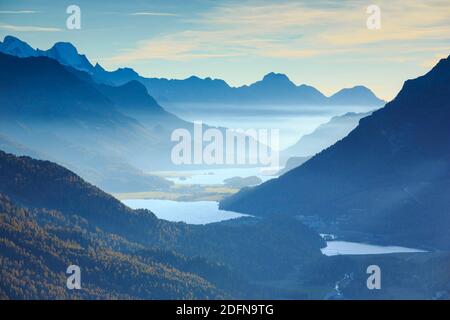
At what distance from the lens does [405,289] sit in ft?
655

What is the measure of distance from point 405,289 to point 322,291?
16.3 m

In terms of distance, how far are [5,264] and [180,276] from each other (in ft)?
117
